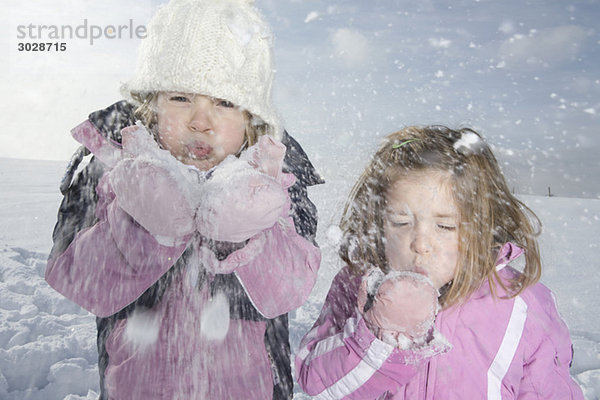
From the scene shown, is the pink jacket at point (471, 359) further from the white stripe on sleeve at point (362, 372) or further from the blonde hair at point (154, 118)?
the blonde hair at point (154, 118)

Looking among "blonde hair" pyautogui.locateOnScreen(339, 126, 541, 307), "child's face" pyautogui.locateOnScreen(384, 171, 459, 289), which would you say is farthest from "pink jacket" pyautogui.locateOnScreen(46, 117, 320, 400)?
"blonde hair" pyautogui.locateOnScreen(339, 126, 541, 307)

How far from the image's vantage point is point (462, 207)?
5.80 feet

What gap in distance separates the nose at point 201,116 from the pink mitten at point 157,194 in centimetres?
46

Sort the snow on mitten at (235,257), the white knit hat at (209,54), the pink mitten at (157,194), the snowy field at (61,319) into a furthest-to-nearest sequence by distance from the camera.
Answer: the snowy field at (61,319) < the white knit hat at (209,54) < the snow on mitten at (235,257) < the pink mitten at (157,194)

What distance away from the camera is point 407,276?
1.53 metres

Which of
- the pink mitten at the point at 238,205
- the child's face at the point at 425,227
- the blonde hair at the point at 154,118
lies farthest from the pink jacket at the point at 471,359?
the blonde hair at the point at 154,118

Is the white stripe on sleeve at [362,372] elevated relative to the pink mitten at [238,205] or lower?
lower

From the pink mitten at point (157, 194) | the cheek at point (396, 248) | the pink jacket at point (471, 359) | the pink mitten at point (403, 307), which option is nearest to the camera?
the pink mitten at point (157, 194)

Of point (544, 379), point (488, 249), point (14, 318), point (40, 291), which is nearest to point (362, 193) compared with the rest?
point (488, 249)

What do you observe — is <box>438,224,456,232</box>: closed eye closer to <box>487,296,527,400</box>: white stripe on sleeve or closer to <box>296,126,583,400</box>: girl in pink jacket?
<box>296,126,583,400</box>: girl in pink jacket

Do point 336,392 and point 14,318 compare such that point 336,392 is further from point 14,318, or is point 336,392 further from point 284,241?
point 14,318

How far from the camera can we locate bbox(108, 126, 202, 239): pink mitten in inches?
46.3

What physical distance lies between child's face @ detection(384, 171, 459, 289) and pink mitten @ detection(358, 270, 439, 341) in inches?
6.2

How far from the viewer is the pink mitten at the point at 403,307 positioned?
4.83ft
